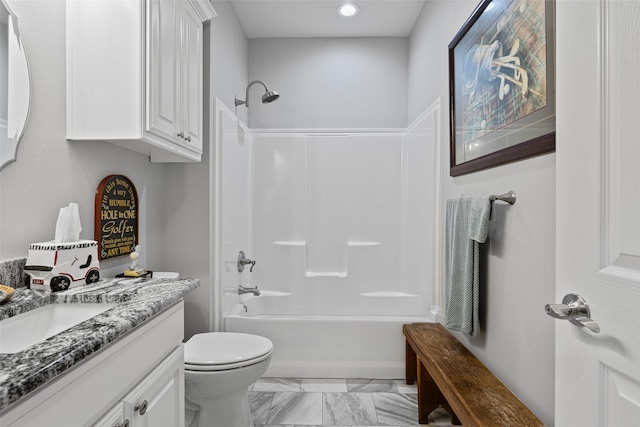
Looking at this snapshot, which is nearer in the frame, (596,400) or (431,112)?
(596,400)

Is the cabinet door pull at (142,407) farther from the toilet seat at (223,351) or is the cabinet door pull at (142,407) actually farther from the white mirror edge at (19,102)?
the white mirror edge at (19,102)

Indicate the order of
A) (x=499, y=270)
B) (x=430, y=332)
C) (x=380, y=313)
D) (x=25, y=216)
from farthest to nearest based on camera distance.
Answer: (x=380, y=313) < (x=430, y=332) < (x=499, y=270) < (x=25, y=216)

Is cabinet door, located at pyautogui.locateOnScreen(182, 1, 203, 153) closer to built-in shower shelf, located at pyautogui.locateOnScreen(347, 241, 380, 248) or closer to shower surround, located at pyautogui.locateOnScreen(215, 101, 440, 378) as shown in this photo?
shower surround, located at pyautogui.locateOnScreen(215, 101, 440, 378)

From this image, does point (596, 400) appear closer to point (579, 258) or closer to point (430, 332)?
point (579, 258)

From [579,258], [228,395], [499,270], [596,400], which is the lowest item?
[228,395]

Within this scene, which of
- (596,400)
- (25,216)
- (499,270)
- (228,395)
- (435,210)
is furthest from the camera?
(435,210)

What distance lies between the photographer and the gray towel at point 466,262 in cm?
161

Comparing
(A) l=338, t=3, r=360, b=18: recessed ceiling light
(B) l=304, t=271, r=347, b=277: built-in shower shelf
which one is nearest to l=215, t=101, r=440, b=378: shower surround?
(B) l=304, t=271, r=347, b=277: built-in shower shelf

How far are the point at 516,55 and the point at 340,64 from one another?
2.16 metres

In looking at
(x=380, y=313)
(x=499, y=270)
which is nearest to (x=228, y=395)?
(x=499, y=270)

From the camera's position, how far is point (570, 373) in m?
0.79

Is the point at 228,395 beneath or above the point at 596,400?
beneath

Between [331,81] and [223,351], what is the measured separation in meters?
2.51

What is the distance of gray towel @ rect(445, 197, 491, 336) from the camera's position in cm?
161
